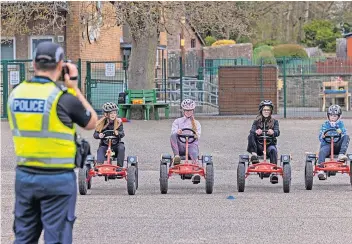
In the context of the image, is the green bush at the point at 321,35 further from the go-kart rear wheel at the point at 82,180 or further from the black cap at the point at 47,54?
the black cap at the point at 47,54

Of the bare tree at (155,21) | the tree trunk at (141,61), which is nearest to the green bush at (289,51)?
the bare tree at (155,21)

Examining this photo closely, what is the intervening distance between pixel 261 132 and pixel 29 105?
758 cm

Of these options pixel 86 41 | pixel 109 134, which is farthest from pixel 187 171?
pixel 86 41

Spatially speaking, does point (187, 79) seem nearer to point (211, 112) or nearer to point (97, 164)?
point (211, 112)

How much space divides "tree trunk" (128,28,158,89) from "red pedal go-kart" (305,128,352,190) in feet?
55.0

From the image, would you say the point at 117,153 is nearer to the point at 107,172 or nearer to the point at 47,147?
the point at 107,172

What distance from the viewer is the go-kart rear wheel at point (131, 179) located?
42.1 ft

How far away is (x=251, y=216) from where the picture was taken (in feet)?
35.6

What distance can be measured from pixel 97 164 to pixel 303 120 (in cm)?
1761

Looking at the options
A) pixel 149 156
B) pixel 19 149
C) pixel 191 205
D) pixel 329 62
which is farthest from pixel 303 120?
pixel 19 149

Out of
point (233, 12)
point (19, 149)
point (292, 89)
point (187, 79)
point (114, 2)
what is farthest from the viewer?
point (292, 89)

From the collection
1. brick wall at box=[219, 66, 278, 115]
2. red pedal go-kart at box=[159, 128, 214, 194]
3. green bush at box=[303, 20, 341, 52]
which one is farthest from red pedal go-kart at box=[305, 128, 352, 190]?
green bush at box=[303, 20, 341, 52]

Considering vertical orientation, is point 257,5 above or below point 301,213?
above

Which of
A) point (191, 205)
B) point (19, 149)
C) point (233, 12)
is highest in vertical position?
point (233, 12)
